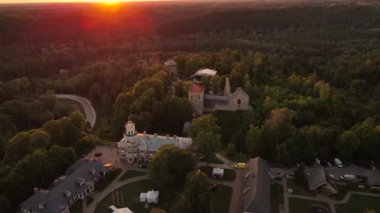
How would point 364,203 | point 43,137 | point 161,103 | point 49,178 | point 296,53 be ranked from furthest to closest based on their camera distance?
point 296,53 → point 161,103 → point 43,137 → point 49,178 → point 364,203

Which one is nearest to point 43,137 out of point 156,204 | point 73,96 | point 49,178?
point 49,178

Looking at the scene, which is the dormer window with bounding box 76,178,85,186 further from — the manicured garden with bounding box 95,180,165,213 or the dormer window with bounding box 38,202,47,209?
the dormer window with bounding box 38,202,47,209

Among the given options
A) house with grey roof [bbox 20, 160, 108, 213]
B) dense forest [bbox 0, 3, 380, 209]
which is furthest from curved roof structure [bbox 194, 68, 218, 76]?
house with grey roof [bbox 20, 160, 108, 213]

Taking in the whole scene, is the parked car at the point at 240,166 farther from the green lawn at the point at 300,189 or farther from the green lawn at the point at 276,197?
the green lawn at the point at 300,189

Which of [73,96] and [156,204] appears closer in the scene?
[156,204]

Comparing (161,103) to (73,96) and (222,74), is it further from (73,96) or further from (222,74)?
(73,96)

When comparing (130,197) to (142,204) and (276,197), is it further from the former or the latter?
(276,197)

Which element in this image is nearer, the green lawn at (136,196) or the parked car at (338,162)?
the green lawn at (136,196)

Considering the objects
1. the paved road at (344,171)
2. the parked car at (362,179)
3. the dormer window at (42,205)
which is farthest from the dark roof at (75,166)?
the parked car at (362,179)
